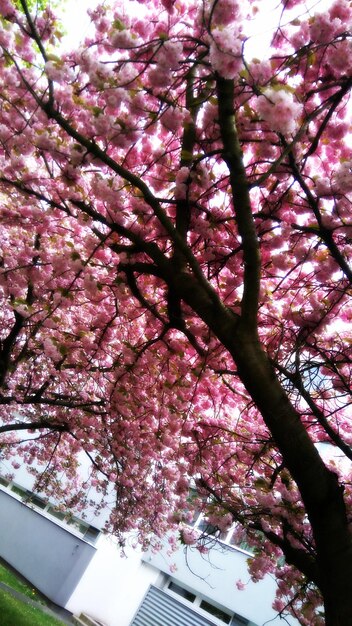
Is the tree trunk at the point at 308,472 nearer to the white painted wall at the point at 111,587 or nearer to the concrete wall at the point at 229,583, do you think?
the concrete wall at the point at 229,583

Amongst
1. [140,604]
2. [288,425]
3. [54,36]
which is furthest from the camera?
[140,604]

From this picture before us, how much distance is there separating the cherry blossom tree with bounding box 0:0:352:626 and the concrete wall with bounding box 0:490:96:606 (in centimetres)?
797

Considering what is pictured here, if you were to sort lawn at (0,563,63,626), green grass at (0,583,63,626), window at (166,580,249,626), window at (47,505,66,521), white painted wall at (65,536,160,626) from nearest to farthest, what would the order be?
green grass at (0,583,63,626), lawn at (0,563,63,626), window at (166,580,249,626), white painted wall at (65,536,160,626), window at (47,505,66,521)

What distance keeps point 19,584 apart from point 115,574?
2816 millimetres

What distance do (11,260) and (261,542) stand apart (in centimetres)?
498

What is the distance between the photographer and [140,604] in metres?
12.4

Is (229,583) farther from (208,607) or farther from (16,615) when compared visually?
(16,615)

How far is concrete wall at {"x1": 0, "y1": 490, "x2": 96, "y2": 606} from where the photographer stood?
13141 mm

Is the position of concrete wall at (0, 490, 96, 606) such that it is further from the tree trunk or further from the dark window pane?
the tree trunk

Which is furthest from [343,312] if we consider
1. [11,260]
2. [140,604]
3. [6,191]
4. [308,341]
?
[140,604]

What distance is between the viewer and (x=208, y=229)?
3.92 metres

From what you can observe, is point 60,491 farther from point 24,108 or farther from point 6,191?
point 24,108

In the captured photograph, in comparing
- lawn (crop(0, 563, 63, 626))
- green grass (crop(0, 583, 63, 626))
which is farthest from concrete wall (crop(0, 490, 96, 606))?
green grass (crop(0, 583, 63, 626))

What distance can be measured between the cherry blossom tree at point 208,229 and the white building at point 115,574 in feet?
18.1
